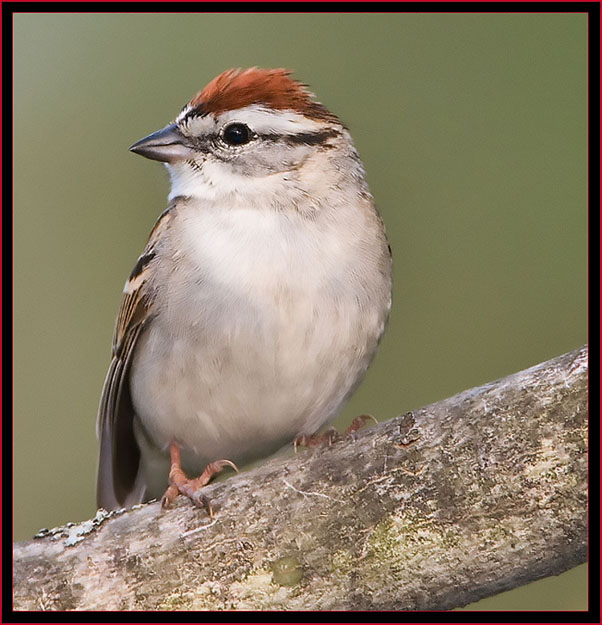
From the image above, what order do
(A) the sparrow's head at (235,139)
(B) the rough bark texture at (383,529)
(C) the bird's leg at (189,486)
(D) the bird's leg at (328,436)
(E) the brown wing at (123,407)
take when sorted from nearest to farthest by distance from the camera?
(B) the rough bark texture at (383,529), (C) the bird's leg at (189,486), (D) the bird's leg at (328,436), (A) the sparrow's head at (235,139), (E) the brown wing at (123,407)

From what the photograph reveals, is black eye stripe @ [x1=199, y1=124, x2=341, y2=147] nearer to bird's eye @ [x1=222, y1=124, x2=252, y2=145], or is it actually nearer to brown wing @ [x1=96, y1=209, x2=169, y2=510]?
bird's eye @ [x1=222, y1=124, x2=252, y2=145]

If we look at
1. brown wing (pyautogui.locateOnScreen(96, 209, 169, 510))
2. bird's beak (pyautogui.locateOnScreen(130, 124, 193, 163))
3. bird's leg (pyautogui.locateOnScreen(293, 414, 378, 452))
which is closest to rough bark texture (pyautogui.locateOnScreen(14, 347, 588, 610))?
bird's leg (pyautogui.locateOnScreen(293, 414, 378, 452))

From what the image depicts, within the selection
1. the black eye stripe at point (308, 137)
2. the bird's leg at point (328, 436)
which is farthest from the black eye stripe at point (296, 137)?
the bird's leg at point (328, 436)

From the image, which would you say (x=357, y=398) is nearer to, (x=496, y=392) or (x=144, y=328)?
(x=144, y=328)

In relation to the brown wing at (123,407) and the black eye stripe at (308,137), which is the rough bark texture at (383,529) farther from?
the black eye stripe at (308,137)

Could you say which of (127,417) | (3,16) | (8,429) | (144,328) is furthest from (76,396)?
(3,16)
